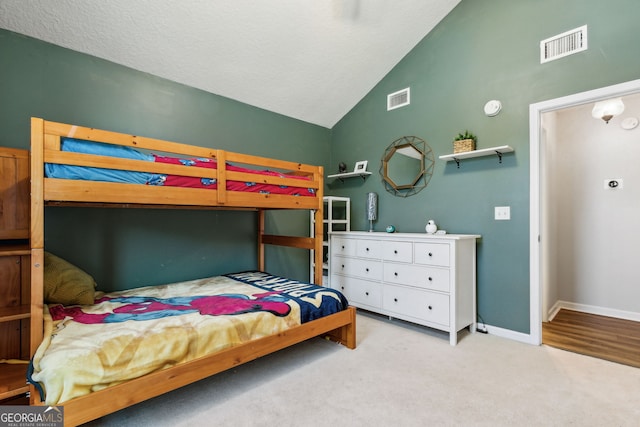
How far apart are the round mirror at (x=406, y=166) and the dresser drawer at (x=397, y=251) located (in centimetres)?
77

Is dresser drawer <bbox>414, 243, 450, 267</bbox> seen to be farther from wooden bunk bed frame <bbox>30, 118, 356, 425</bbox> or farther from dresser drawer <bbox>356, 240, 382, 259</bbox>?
wooden bunk bed frame <bbox>30, 118, 356, 425</bbox>

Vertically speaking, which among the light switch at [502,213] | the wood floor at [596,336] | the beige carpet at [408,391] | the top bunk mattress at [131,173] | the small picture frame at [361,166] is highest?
the small picture frame at [361,166]

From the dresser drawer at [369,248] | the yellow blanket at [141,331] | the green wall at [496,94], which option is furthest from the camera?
the dresser drawer at [369,248]

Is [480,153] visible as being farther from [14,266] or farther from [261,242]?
[14,266]

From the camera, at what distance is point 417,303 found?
2.65 m

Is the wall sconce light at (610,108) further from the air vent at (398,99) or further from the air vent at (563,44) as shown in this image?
the air vent at (398,99)

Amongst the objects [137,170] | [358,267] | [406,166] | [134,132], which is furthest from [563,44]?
[134,132]

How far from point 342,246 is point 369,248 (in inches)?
15.2

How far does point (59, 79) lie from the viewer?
2305 mm

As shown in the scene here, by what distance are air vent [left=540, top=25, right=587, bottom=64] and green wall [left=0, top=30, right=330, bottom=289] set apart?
268cm

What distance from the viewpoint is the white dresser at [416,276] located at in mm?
2447

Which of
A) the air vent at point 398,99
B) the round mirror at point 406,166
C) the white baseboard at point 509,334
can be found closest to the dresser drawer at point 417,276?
Result: the white baseboard at point 509,334

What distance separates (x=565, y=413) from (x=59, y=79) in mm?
4048

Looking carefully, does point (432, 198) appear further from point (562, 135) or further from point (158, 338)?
point (158, 338)
